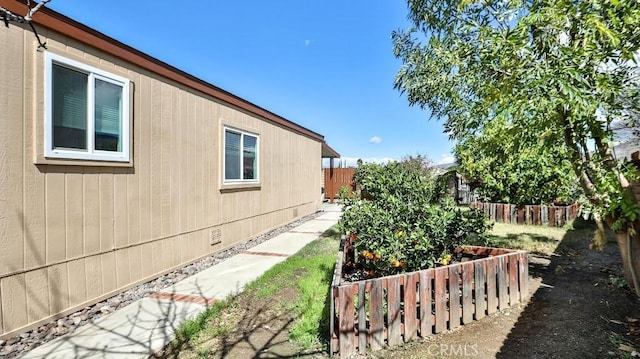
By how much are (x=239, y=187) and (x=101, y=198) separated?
3266 mm

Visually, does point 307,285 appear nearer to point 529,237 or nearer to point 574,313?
point 574,313

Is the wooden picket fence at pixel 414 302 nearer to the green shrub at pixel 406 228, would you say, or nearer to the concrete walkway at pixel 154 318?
the green shrub at pixel 406 228

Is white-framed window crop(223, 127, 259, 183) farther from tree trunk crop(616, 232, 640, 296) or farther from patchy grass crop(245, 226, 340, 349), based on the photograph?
tree trunk crop(616, 232, 640, 296)

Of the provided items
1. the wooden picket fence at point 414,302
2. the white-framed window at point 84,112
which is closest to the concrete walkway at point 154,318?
the wooden picket fence at point 414,302

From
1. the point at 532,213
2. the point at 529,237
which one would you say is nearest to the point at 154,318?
the point at 529,237

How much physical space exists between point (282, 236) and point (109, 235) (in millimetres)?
4484

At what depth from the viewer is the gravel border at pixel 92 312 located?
2.96m

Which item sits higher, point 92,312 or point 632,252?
point 632,252

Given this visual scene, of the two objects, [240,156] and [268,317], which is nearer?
[268,317]

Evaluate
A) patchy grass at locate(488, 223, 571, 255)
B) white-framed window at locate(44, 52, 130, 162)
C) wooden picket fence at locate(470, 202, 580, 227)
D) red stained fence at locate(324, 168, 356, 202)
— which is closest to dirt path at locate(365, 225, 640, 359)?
patchy grass at locate(488, 223, 571, 255)

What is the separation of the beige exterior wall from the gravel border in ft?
0.30

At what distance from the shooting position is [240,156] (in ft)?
23.8

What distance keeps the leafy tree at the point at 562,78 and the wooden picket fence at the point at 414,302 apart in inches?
50.3

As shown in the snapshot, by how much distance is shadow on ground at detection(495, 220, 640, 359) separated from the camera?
278 cm
